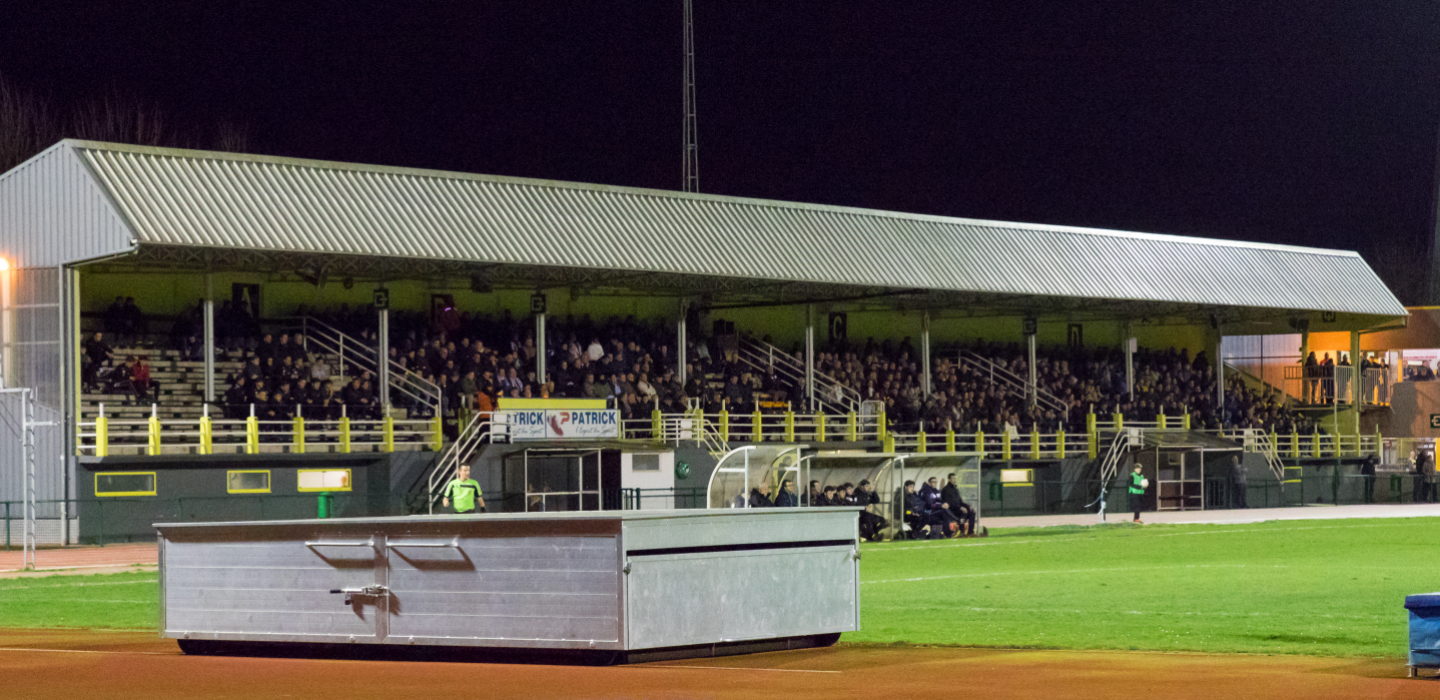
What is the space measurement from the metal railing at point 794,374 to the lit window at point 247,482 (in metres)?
18.6

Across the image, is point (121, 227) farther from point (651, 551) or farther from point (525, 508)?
point (651, 551)

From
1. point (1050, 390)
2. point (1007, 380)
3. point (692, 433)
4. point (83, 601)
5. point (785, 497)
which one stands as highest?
point (1007, 380)

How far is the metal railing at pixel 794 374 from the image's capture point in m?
55.5

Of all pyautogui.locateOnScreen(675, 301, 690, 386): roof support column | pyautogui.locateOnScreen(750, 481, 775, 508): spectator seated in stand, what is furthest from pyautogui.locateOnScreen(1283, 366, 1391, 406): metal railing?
pyautogui.locateOnScreen(750, 481, 775, 508): spectator seated in stand

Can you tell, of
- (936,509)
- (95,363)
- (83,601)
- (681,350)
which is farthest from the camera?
(681,350)

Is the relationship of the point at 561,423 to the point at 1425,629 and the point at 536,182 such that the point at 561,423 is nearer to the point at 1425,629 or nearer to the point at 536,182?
the point at 536,182

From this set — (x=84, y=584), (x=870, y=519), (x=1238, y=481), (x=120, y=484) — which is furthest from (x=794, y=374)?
(x=84, y=584)

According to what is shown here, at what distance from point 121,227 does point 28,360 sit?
4853 millimetres

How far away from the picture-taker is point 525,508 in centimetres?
4403

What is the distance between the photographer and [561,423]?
145 ft

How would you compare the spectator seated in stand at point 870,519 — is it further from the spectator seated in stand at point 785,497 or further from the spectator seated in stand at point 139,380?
the spectator seated in stand at point 139,380

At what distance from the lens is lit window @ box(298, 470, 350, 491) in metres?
42.3

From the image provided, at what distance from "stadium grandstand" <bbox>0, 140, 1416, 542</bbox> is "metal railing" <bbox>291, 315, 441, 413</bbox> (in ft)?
0.37

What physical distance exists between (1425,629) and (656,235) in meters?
38.7
